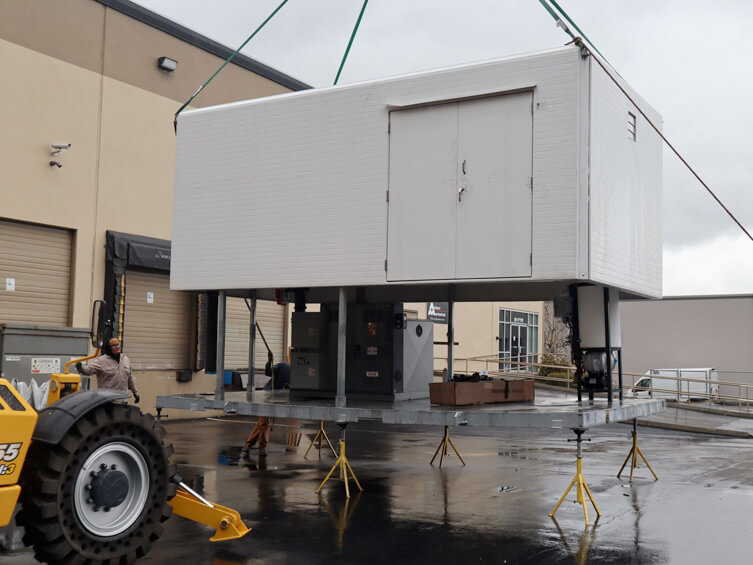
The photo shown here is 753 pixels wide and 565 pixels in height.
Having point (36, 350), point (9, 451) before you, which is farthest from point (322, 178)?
point (36, 350)

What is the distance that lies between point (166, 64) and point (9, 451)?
1733 centimetres

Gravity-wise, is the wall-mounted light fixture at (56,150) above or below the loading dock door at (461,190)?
above

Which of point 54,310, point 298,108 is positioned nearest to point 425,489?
point 298,108

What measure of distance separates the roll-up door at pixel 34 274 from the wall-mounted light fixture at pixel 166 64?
539cm

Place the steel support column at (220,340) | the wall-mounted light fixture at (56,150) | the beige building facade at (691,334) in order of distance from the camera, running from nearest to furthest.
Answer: the steel support column at (220,340)
the wall-mounted light fixture at (56,150)
the beige building facade at (691,334)

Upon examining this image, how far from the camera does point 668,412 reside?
25562 millimetres

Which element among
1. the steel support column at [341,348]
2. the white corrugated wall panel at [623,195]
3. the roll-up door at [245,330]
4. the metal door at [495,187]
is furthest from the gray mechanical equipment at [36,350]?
the white corrugated wall panel at [623,195]

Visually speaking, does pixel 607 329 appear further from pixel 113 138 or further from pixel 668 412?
pixel 668 412

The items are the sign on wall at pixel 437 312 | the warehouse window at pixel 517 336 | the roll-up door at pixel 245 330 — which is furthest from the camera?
the warehouse window at pixel 517 336

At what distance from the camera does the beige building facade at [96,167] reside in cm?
1781

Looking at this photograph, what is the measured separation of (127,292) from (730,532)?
15.6m

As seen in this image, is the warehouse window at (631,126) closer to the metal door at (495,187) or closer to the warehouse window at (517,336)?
the metal door at (495,187)

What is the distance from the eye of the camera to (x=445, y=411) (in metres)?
10.1

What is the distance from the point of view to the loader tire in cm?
601
